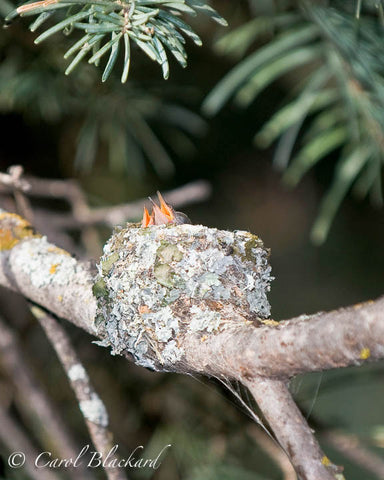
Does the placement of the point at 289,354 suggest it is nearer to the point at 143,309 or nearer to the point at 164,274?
the point at 143,309

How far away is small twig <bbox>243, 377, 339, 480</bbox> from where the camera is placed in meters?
Answer: 1.02

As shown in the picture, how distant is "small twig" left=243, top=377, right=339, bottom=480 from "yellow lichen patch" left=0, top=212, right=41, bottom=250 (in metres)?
1.04

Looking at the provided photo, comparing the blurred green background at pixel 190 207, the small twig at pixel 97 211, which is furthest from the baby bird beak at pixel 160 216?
the blurred green background at pixel 190 207

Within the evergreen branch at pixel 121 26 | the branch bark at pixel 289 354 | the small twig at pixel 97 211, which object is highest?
the evergreen branch at pixel 121 26

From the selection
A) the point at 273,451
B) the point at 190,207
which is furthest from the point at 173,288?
the point at 190,207

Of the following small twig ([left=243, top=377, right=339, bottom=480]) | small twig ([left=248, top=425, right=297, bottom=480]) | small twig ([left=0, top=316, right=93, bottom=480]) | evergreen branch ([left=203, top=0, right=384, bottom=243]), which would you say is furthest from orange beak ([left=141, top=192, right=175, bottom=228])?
small twig ([left=243, top=377, right=339, bottom=480])

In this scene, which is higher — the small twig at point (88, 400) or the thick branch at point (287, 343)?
the thick branch at point (287, 343)

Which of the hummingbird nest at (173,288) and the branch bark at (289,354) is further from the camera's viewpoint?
the hummingbird nest at (173,288)

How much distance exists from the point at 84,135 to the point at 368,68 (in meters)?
1.81

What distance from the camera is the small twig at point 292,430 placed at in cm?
102

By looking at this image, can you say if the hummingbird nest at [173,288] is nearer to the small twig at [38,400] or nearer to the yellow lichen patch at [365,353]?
the yellow lichen patch at [365,353]

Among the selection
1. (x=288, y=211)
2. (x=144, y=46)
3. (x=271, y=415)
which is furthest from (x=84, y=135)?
(x=288, y=211)

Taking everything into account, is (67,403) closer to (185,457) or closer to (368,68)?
(185,457)

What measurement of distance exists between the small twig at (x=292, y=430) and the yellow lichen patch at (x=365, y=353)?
0.21 metres
